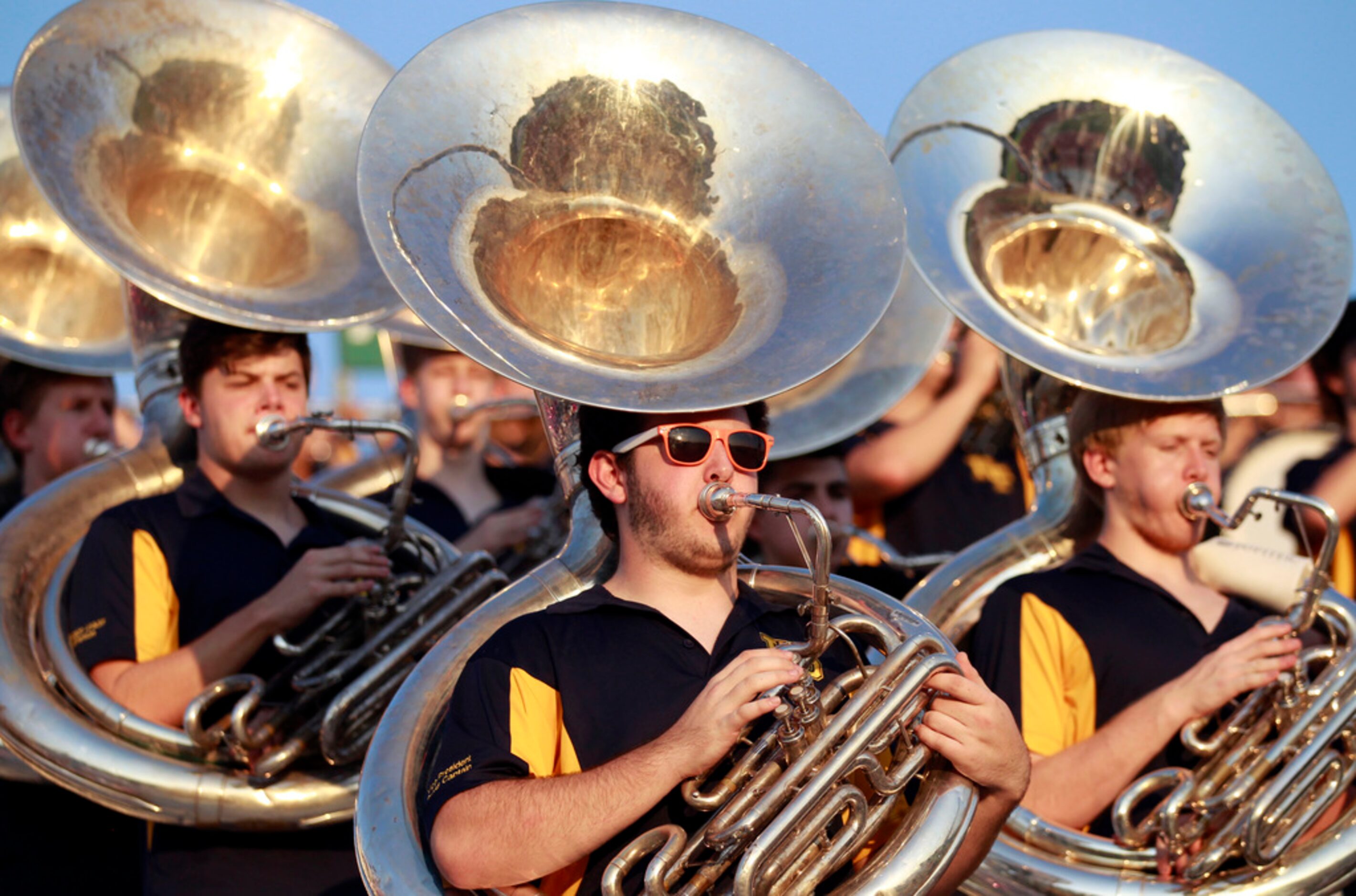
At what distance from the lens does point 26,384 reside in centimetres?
499

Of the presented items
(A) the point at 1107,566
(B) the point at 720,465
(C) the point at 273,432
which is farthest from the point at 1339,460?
(C) the point at 273,432

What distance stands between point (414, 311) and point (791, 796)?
1013 mm

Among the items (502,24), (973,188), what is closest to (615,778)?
(502,24)

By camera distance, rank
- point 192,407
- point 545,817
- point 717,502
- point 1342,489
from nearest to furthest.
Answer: point 545,817 → point 717,502 → point 192,407 → point 1342,489

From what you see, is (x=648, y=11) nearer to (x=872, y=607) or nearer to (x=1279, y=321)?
(x=872, y=607)

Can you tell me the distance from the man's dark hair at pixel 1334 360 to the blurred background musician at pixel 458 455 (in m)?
2.66

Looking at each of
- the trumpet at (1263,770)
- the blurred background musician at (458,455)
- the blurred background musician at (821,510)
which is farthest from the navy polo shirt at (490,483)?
the trumpet at (1263,770)

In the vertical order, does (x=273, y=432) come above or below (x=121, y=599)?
above

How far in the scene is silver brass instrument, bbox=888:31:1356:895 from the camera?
360 cm

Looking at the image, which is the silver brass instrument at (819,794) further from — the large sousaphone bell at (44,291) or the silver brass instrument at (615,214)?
the large sousaphone bell at (44,291)

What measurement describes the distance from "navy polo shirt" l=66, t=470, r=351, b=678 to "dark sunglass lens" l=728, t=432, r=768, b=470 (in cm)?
153

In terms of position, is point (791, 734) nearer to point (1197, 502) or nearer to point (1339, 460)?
point (1197, 502)

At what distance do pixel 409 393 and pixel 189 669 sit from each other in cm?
252

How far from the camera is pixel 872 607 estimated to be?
2.71 metres
